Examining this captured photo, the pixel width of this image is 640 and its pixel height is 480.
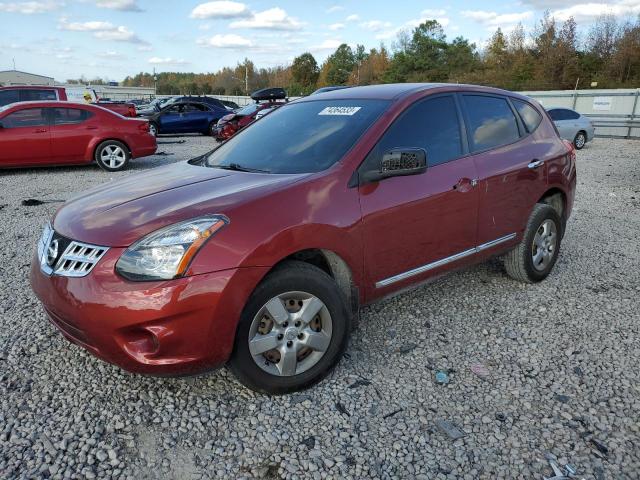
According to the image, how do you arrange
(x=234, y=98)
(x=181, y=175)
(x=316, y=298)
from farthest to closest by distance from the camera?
(x=234, y=98) < (x=181, y=175) < (x=316, y=298)

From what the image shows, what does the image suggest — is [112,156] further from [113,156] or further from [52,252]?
[52,252]

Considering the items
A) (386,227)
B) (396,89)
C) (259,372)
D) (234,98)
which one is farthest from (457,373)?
(234,98)

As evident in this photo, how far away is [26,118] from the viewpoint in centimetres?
1002

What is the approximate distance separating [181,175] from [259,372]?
1.51m

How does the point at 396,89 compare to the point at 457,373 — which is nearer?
the point at 457,373

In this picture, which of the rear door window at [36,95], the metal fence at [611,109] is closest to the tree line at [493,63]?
the metal fence at [611,109]

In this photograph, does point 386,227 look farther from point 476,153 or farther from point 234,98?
point 234,98

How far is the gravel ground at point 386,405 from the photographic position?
239cm

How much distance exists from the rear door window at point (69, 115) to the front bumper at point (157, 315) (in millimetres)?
9040

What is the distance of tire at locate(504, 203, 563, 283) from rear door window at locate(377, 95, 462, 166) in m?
1.18

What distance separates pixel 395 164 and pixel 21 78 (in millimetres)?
86110

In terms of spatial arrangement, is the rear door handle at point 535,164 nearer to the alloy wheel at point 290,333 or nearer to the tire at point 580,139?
the alloy wheel at point 290,333

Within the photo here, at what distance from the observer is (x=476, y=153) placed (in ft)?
12.6

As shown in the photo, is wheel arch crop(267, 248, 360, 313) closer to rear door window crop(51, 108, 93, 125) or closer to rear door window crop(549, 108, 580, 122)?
rear door window crop(51, 108, 93, 125)
